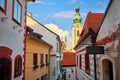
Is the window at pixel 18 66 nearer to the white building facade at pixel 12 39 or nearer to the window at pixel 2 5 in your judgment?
the white building facade at pixel 12 39

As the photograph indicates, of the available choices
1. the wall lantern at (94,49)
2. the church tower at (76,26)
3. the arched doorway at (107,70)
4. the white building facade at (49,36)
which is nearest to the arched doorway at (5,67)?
the wall lantern at (94,49)

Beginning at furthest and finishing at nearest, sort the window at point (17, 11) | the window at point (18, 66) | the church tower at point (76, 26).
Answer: the church tower at point (76, 26) → the window at point (18, 66) → the window at point (17, 11)

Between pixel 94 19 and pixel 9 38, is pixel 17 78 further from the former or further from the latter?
pixel 94 19

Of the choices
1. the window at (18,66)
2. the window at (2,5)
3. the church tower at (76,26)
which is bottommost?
the window at (18,66)

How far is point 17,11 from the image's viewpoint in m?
8.91

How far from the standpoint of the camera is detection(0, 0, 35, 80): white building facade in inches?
274

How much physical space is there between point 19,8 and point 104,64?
4.63 meters

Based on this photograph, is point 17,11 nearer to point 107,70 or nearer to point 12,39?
point 12,39

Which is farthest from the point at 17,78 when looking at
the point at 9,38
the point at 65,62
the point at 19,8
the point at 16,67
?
the point at 65,62

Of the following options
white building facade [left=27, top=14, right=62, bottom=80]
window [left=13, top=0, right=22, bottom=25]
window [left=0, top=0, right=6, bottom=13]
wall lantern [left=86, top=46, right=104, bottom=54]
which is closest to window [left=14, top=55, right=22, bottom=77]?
window [left=13, top=0, right=22, bottom=25]

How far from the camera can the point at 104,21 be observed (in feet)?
30.0

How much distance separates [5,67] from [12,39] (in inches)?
50.4

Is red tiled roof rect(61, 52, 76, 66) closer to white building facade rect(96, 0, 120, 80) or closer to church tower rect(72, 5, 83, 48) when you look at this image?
white building facade rect(96, 0, 120, 80)

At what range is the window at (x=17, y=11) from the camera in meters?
8.38
